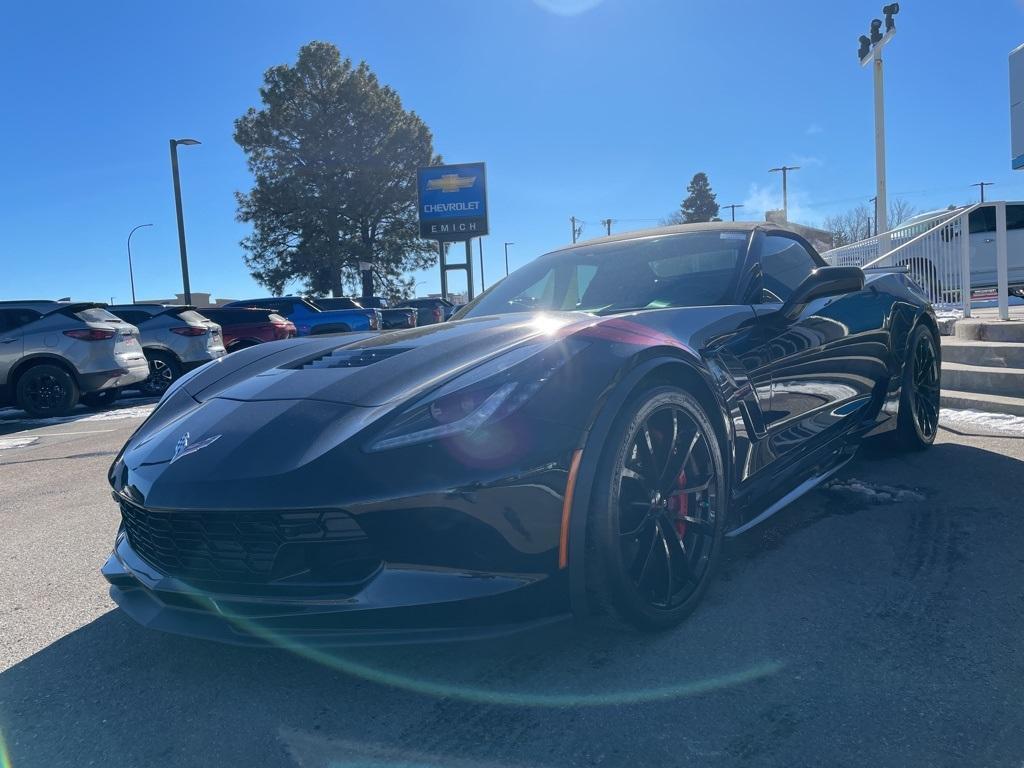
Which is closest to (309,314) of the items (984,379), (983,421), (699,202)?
(984,379)

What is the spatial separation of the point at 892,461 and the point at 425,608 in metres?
3.60

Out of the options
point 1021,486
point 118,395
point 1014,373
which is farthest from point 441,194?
point 1021,486

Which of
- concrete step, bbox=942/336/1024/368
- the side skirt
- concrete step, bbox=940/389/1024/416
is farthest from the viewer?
concrete step, bbox=942/336/1024/368

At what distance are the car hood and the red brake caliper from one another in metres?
0.58

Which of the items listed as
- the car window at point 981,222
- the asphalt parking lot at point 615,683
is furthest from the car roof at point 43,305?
the car window at point 981,222

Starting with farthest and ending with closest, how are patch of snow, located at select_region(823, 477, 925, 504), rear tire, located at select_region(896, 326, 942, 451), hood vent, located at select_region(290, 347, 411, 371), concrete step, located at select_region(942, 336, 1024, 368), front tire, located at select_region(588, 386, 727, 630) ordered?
concrete step, located at select_region(942, 336, 1024, 368) < rear tire, located at select_region(896, 326, 942, 451) < patch of snow, located at select_region(823, 477, 925, 504) < hood vent, located at select_region(290, 347, 411, 371) < front tire, located at select_region(588, 386, 727, 630)

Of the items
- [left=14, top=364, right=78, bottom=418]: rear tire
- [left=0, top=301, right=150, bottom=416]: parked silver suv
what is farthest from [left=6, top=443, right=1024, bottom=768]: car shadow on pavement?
[left=14, top=364, right=78, bottom=418]: rear tire

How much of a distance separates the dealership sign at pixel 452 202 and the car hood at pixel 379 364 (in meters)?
22.8

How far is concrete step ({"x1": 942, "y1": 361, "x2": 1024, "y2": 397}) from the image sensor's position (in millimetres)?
5891

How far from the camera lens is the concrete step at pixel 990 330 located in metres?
6.57

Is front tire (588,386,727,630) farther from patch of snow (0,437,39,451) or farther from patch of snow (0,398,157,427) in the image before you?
patch of snow (0,398,157,427)

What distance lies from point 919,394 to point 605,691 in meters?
3.38

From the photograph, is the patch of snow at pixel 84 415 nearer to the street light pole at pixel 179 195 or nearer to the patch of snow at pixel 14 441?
the patch of snow at pixel 14 441

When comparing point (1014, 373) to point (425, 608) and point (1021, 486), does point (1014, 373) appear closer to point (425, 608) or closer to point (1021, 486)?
point (1021, 486)
